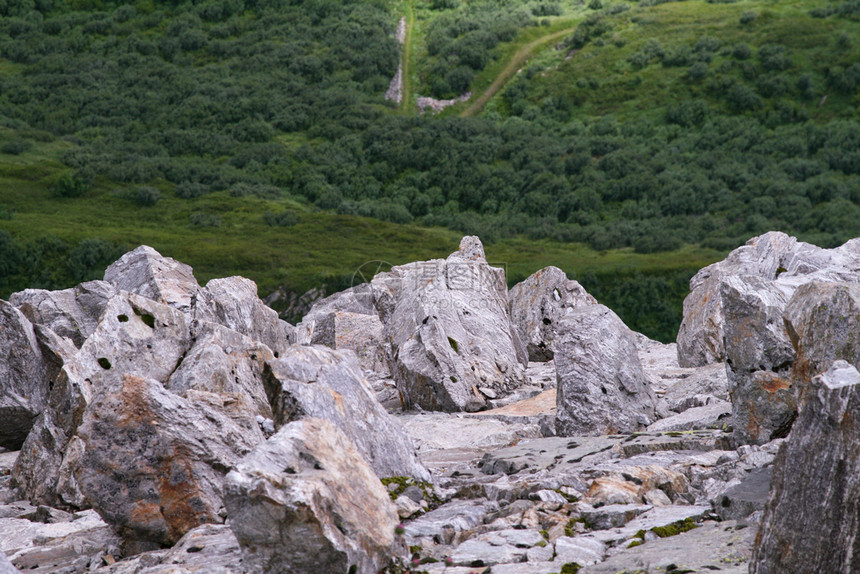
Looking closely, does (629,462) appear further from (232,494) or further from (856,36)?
(856,36)

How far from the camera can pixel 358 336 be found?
3366 cm

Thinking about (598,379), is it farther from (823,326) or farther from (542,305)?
(542,305)

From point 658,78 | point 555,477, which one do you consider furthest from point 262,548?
point 658,78

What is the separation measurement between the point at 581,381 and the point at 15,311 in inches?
578

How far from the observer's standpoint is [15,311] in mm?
22656

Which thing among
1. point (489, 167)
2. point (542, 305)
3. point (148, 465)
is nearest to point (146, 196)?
point (489, 167)

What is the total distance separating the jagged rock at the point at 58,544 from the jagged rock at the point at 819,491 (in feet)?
28.0

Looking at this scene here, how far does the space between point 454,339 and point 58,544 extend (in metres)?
14.3

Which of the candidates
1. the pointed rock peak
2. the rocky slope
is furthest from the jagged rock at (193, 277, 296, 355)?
the pointed rock peak

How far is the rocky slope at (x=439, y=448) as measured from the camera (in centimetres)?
858

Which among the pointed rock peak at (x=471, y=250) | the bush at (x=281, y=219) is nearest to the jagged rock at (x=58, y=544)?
the pointed rock peak at (x=471, y=250)

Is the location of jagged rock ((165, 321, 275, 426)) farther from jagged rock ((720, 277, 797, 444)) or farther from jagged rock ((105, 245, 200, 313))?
jagged rock ((105, 245, 200, 313))

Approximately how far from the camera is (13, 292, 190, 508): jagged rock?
690 inches

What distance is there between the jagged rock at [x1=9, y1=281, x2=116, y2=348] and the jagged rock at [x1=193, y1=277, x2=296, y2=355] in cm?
363
